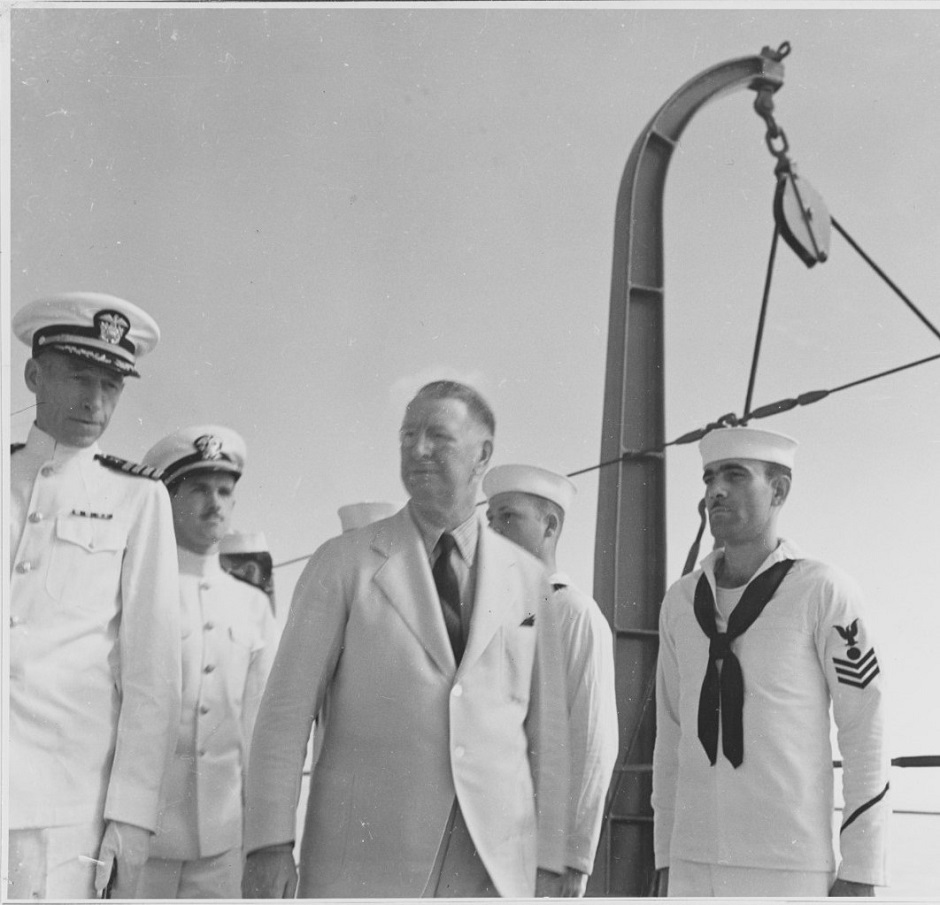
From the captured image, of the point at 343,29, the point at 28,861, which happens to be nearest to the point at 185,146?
the point at 343,29

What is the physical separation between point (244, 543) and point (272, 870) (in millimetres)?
741

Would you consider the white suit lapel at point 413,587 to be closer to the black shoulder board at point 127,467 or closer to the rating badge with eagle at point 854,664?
the black shoulder board at point 127,467

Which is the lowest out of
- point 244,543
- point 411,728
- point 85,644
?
point 411,728

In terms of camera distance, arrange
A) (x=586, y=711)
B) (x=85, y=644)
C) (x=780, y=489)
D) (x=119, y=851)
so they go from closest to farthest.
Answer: (x=119, y=851)
(x=85, y=644)
(x=586, y=711)
(x=780, y=489)

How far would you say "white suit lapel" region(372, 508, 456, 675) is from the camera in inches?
102

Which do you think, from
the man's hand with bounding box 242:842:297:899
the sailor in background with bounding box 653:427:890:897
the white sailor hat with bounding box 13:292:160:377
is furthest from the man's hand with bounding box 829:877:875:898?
the white sailor hat with bounding box 13:292:160:377

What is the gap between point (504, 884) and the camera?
250 centimetres

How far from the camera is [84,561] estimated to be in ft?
8.38

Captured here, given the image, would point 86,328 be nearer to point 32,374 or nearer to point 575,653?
point 32,374

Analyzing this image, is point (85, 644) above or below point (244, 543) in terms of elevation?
below

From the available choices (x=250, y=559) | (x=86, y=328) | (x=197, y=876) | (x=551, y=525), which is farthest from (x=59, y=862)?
(x=551, y=525)

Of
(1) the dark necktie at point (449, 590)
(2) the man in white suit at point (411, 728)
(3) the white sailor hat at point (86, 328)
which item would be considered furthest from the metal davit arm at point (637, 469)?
(3) the white sailor hat at point (86, 328)

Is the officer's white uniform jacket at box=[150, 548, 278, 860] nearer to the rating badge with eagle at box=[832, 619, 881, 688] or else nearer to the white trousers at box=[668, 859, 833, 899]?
the white trousers at box=[668, 859, 833, 899]

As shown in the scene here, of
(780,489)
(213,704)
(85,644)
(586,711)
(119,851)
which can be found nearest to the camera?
(119,851)
